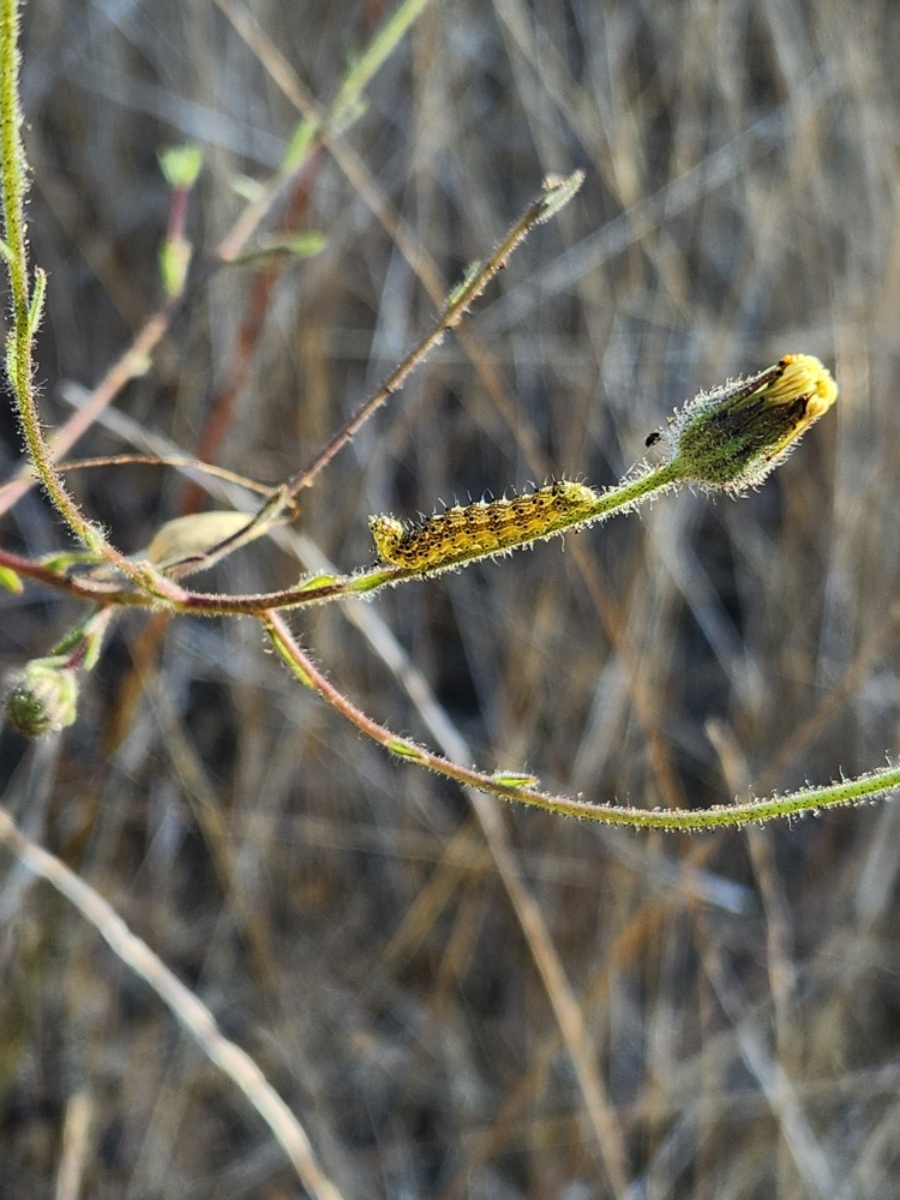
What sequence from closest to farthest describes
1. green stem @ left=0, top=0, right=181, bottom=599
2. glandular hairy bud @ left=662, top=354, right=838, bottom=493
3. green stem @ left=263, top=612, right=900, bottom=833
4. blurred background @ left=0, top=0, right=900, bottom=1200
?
green stem @ left=0, top=0, right=181, bottom=599 < green stem @ left=263, top=612, right=900, bottom=833 < glandular hairy bud @ left=662, top=354, right=838, bottom=493 < blurred background @ left=0, top=0, right=900, bottom=1200

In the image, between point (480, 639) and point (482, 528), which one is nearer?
point (482, 528)

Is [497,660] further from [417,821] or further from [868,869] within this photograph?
[868,869]

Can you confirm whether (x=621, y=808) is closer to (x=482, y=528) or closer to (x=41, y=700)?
(x=482, y=528)

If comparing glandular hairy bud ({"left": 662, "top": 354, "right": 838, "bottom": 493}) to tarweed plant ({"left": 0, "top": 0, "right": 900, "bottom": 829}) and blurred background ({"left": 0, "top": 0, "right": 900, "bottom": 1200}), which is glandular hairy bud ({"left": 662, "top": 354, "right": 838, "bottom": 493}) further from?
blurred background ({"left": 0, "top": 0, "right": 900, "bottom": 1200})

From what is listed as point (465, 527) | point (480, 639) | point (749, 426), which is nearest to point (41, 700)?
point (465, 527)

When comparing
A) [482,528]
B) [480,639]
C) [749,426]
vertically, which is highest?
[480,639]

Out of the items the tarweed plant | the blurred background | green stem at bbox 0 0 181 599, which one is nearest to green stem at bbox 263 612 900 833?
the tarweed plant
